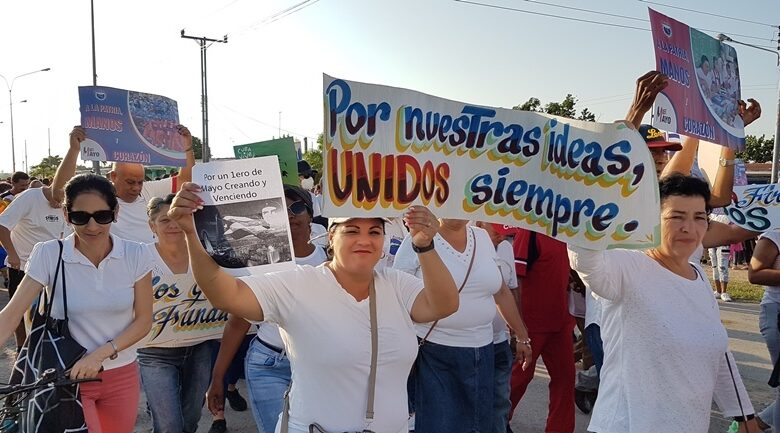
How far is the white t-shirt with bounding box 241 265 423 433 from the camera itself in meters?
2.29

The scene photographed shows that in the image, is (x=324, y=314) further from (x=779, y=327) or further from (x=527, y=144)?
(x=779, y=327)

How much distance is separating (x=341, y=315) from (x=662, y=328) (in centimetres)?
131

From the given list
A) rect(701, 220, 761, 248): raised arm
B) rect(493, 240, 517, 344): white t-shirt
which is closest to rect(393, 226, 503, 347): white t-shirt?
rect(493, 240, 517, 344): white t-shirt

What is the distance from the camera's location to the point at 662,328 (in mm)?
2463

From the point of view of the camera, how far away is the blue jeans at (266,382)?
127 inches

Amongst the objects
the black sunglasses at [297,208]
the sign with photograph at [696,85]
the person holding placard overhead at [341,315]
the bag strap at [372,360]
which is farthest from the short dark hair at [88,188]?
the sign with photograph at [696,85]

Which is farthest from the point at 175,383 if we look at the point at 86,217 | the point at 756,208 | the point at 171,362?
the point at 756,208

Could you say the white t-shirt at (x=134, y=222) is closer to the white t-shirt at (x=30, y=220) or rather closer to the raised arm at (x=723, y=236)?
the white t-shirt at (x=30, y=220)

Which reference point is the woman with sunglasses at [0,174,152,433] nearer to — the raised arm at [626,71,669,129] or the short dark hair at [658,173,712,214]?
the raised arm at [626,71,669,129]

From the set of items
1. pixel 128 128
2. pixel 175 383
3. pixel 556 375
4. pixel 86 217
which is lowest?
pixel 556 375

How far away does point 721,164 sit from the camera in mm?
4008

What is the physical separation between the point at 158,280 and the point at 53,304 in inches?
33.4

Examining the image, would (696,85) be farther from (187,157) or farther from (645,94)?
(187,157)

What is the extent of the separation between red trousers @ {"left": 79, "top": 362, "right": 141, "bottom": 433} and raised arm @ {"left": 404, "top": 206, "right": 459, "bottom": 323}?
166 centimetres
